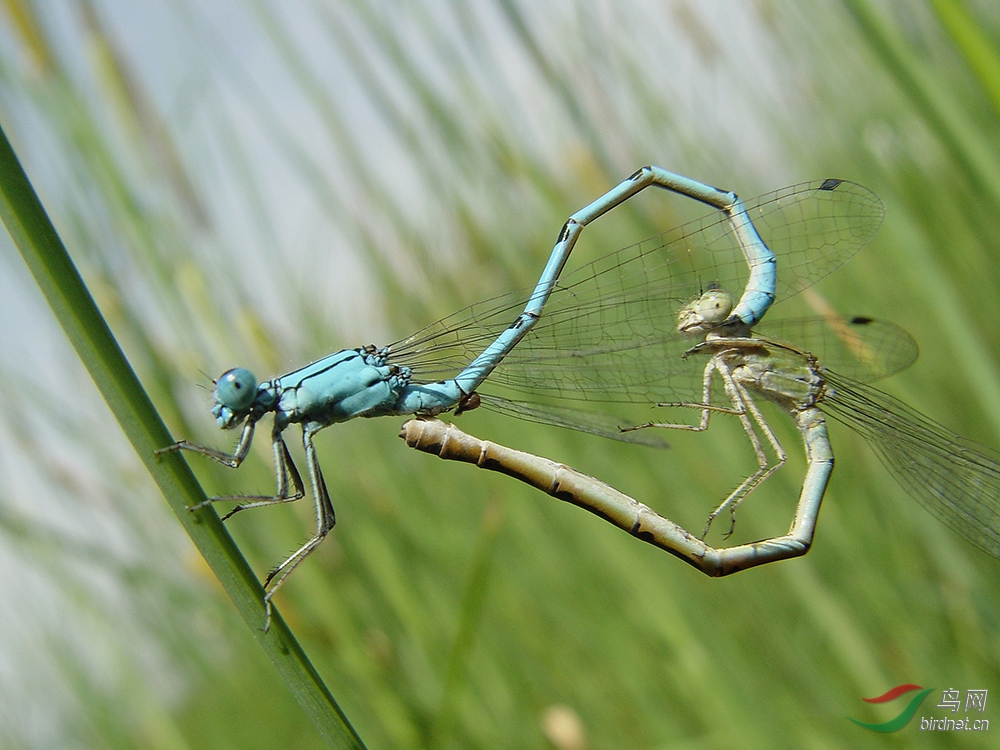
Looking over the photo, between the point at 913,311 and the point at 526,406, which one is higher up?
the point at 526,406

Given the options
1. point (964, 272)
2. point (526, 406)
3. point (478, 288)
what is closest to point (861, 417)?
point (526, 406)

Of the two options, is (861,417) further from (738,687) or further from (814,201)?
(738,687)

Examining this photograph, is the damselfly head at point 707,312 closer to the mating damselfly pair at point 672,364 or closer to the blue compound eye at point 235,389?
the mating damselfly pair at point 672,364

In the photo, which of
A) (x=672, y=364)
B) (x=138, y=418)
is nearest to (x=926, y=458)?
(x=672, y=364)

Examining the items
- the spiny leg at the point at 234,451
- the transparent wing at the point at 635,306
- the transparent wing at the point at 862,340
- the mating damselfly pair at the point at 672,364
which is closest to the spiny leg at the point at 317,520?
the mating damselfly pair at the point at 672,364

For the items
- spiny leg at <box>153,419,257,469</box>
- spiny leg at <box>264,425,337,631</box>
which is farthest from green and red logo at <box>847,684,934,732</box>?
spiny leg at <box>153,419,257,469</box>

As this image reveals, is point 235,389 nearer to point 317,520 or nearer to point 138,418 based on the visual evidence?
point 317,520

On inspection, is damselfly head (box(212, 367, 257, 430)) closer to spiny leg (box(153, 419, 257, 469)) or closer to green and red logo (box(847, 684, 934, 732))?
spiny leg (box(153, 419, 257, 469))
